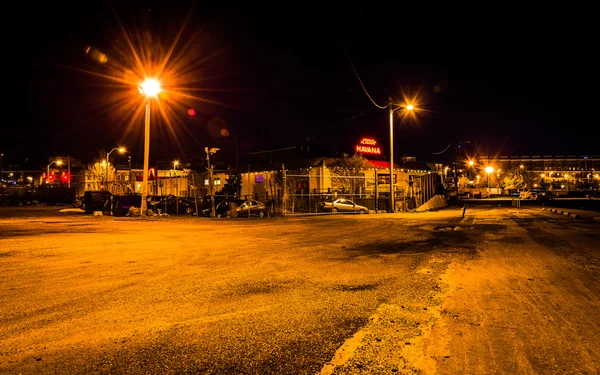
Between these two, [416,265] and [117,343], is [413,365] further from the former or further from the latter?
[416,265]

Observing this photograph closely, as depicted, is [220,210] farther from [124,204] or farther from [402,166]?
[402,166]

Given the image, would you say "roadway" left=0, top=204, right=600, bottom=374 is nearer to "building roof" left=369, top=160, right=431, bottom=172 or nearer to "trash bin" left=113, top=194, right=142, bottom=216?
"trash bin" left=113, top=194, right=142, bottom=216

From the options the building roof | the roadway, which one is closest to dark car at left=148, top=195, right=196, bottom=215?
the roadway

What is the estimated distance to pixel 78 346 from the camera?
442 cm

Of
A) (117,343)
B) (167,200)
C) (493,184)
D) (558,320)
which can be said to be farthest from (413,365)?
(493,184)

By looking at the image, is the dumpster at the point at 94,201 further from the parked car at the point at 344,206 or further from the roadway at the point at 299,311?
the roadway at the point at 299,311

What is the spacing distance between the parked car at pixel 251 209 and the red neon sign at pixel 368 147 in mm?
24157

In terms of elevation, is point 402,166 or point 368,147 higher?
point 368,147

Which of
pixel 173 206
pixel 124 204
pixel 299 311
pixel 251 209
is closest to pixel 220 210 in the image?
pixel 251 209

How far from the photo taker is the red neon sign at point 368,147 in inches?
1946

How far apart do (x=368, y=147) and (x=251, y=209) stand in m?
26.8

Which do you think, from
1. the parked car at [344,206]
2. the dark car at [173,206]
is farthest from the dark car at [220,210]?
the parked car at [344,206]

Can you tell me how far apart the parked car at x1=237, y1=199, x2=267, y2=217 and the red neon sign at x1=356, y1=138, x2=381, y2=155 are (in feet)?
79.3

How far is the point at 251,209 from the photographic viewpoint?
26766 mm
